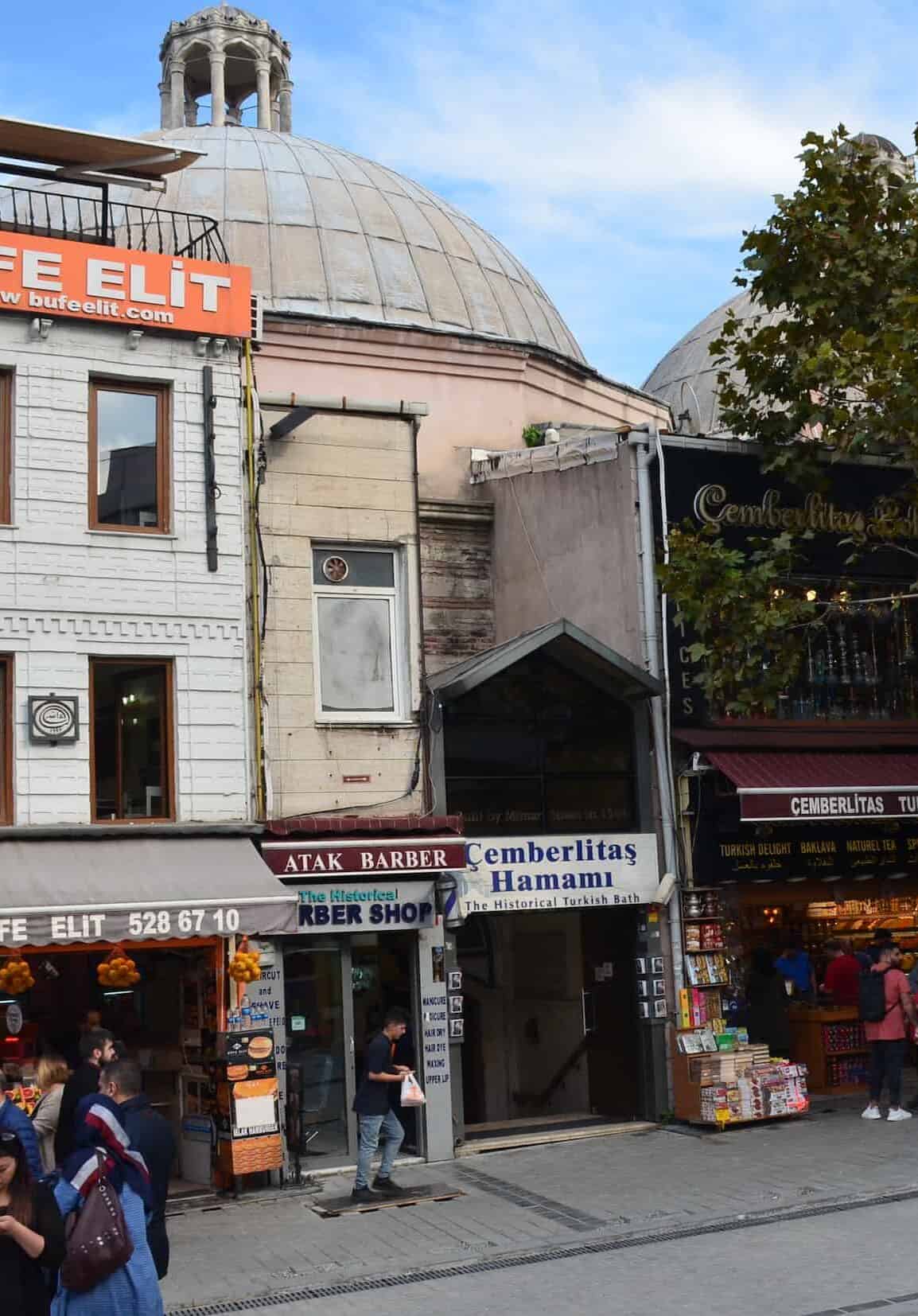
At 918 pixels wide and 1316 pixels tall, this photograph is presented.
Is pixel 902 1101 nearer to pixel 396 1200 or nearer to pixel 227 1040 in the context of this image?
pixel 396 1200

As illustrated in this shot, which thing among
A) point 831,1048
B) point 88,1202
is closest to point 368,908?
point 831,1048

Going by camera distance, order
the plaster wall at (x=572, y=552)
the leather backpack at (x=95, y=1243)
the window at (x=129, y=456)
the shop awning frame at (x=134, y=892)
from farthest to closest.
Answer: the plaster wall at (x=572, y=552), the window at (x=129, y=456), the shop awning frame at (x=134, y=892), the leather backpack at (x=95, y=1243)

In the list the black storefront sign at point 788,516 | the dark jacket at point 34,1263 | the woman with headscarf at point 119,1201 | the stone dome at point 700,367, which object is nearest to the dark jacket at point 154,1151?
the woman with headscarf at point 119,1201

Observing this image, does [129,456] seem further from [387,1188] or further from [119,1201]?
[119,1201]

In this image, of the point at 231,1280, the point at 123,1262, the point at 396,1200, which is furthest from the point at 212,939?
the point at 123,1262

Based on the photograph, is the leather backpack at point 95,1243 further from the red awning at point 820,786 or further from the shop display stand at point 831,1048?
the shop display stand at point 831,1048

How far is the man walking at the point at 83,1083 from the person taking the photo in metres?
10.7

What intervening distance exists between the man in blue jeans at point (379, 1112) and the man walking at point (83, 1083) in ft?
10.5

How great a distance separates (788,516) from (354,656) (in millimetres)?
5524

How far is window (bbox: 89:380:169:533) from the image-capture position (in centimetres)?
1548

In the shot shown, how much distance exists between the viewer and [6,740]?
14.7 m

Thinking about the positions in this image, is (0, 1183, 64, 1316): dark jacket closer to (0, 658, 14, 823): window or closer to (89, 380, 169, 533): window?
(0, 658, 14, 823): window

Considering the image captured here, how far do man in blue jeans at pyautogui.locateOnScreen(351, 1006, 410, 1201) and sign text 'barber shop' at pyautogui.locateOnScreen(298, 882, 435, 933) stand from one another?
1.71 metres

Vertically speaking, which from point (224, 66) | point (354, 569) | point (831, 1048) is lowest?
point (831, 1048)
